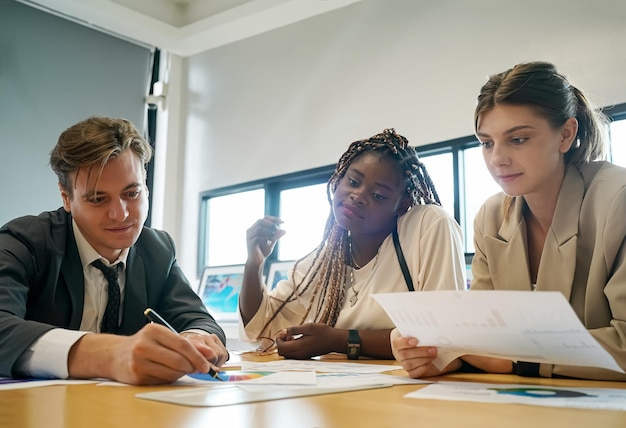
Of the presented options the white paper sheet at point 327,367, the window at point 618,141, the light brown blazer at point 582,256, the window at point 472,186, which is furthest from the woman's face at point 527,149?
the window at point 472,186

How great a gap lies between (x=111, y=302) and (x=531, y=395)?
3.28 ft

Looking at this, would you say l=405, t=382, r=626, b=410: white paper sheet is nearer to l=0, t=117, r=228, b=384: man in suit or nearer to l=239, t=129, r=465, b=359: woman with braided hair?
l=0, t=117, r=228, b=384: man in suit

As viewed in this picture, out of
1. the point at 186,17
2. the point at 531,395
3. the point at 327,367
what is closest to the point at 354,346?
the point at 327,367

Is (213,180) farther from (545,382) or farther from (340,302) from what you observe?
(545,382)

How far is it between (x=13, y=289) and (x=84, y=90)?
11.1 ft

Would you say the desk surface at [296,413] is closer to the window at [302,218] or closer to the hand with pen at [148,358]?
the hand with pen at [148,358]

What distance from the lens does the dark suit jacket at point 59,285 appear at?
1.08 meters

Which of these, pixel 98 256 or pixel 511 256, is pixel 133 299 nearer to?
pixel 98 256

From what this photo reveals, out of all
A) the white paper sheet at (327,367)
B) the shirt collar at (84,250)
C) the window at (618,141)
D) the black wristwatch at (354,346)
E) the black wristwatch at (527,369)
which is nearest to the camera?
the black wristwatch at (527,369)

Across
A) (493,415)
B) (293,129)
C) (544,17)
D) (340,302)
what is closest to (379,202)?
(340,302)

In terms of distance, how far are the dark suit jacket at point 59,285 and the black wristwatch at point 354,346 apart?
326 millimetres

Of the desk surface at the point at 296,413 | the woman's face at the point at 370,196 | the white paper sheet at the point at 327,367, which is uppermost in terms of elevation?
the woman's face at the point at 370,196

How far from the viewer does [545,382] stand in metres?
0.98

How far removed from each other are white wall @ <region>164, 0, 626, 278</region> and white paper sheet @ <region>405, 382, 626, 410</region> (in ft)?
7.23
